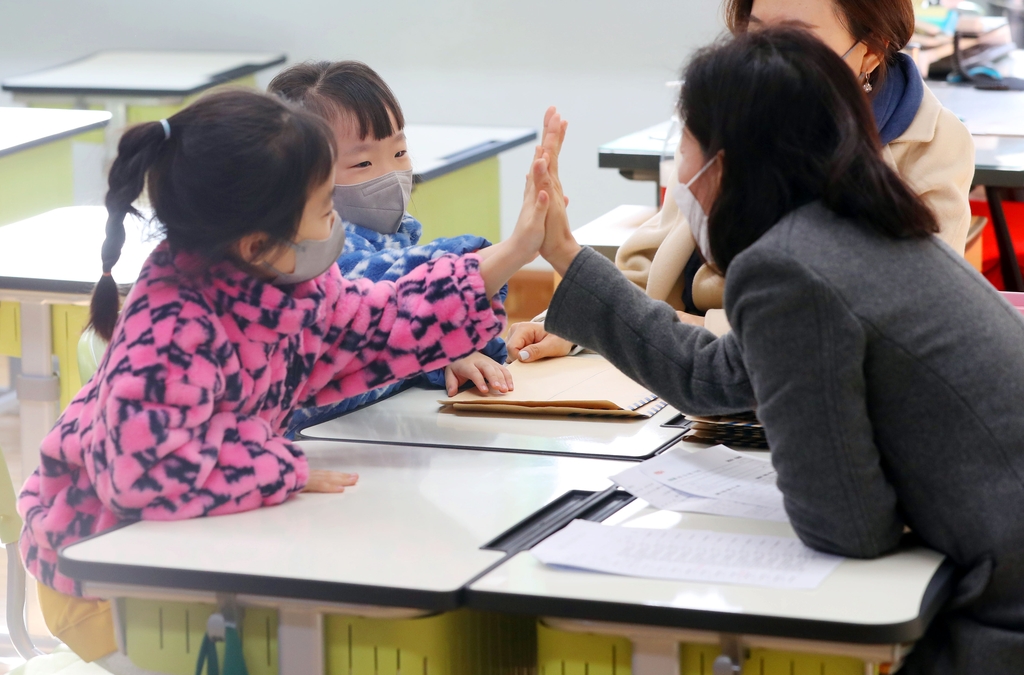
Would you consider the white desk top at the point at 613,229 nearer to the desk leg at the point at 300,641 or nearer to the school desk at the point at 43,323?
the school desk at the point at 43,323

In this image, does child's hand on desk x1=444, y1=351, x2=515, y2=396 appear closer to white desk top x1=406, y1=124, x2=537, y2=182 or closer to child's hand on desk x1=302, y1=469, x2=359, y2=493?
child's hand on desk x1=302, y1=469, x2=359, y2=493

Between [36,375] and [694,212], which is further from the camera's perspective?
[36,375]

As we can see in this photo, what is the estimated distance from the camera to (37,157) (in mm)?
3340

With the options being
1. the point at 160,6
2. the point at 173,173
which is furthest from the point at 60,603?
the point at 160,6

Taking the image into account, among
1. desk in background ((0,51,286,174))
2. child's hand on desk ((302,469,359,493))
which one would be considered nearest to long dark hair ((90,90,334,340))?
child's hand on desk ((302,469,359,493))

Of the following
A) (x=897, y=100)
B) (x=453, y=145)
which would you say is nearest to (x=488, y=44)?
(x=453, y=145)

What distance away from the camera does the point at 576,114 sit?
4.48 metres

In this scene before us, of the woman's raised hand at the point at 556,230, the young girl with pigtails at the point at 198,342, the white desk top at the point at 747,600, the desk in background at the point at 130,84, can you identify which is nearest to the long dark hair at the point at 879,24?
the woman's raised hand at the point at 556,230

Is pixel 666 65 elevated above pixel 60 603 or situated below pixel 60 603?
above

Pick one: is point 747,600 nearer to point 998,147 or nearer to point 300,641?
point 300,641

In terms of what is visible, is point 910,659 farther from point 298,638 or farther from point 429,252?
point 429,252

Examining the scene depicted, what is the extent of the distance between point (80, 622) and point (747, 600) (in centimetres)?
72

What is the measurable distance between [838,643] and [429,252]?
0.81 meters

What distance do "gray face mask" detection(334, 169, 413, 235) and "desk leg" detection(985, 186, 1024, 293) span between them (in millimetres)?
1603
